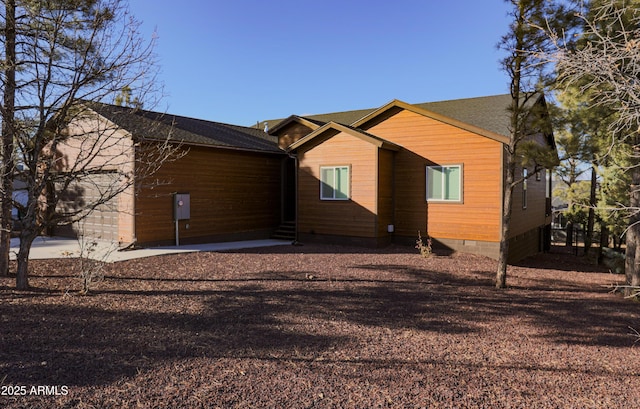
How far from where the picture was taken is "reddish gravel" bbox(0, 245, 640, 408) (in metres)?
3.73

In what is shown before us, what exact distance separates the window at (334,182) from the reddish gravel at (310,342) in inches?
214

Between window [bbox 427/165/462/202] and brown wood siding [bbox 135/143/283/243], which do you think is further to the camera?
window [bbox 427/165/462/202]

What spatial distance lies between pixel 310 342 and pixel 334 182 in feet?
31.4

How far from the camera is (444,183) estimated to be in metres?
13.5

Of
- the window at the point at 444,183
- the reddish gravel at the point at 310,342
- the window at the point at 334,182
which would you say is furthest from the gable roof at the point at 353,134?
the reddish gravel at the point at 310,342

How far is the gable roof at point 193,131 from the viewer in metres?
12.0

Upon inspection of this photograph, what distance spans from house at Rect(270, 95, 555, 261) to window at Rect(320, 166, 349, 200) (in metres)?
0.03

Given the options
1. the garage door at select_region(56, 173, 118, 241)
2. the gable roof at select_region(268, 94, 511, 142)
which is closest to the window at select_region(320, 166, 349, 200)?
the gable roof at select_region(268, 94, 511, 142)

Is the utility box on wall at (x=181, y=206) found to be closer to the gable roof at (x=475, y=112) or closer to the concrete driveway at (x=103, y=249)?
the concrete driveway at (x=103, y=249)

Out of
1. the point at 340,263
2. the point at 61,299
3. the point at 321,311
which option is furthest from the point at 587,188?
the point at 61,299

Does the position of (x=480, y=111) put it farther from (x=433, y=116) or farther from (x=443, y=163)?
(x=443, y=163)

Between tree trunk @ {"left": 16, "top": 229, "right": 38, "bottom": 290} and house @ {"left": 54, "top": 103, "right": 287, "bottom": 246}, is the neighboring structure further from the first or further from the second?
tree trunk @ {"left": 16, "top": 229, "right": 38, "bottom": 290}

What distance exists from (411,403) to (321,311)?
2.77 m

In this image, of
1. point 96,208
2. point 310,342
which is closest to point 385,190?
point 96,208
